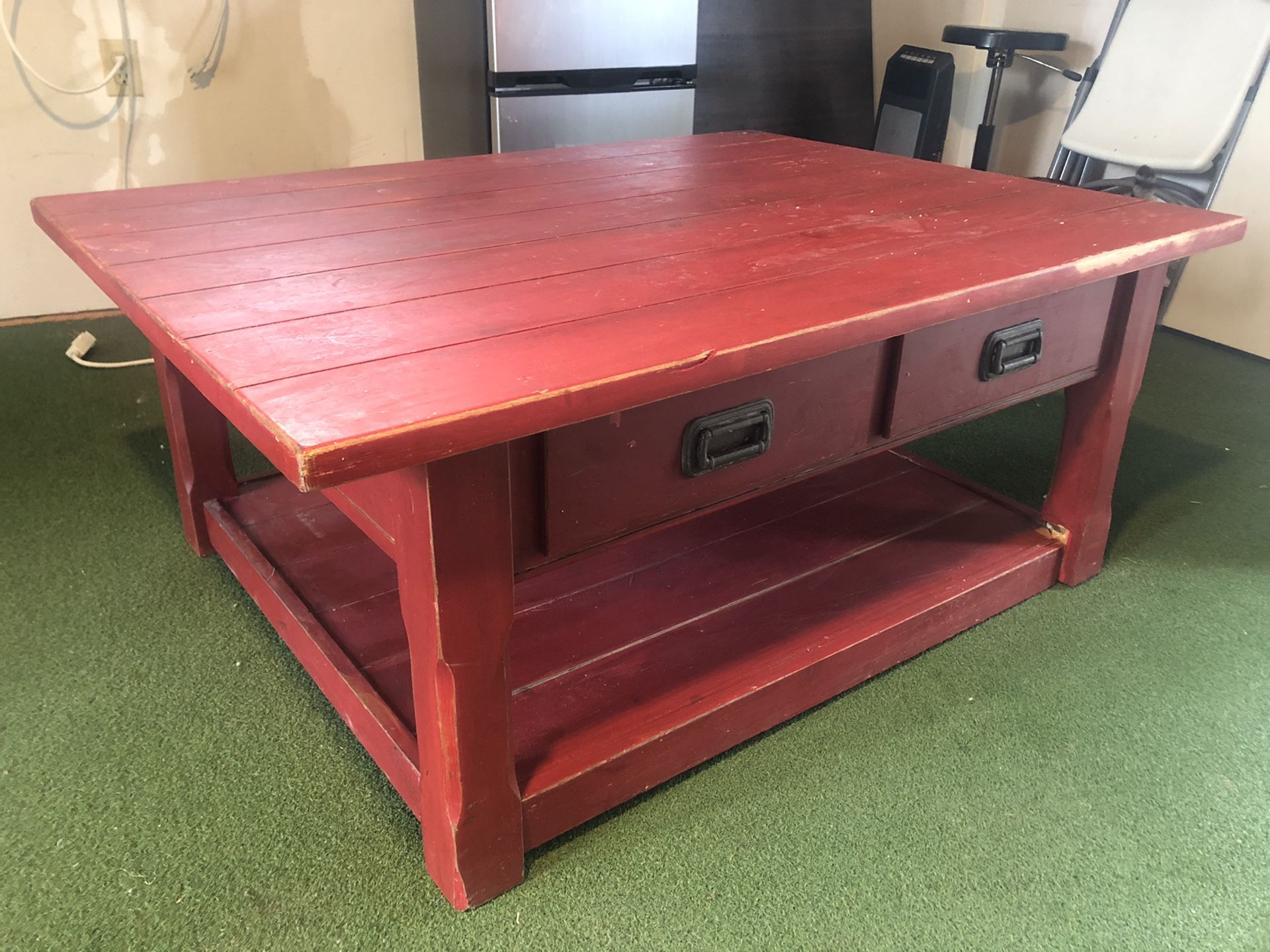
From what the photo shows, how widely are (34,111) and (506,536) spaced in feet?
7.19

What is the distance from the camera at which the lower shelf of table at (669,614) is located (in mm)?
1086

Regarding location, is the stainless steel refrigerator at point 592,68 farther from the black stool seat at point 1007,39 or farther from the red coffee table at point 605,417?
the red coffee table at point 605,417

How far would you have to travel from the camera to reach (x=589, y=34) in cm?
246

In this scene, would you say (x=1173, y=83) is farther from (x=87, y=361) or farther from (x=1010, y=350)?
(x=87, y=361)

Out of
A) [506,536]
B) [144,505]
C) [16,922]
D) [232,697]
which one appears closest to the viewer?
[506,536]

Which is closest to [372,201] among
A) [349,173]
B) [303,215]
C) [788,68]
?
[303,215]

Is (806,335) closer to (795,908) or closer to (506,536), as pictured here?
(506,536)

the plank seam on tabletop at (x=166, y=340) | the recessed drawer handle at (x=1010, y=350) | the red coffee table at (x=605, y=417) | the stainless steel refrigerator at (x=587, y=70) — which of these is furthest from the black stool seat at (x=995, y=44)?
the plank seam on tabletop at (x=166, y=340)

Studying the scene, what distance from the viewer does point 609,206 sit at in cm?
132

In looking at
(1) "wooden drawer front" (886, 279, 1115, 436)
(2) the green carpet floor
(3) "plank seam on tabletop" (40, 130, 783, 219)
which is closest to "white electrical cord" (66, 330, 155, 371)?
(2) the green carpet floor

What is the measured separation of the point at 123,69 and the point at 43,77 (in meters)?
0.17

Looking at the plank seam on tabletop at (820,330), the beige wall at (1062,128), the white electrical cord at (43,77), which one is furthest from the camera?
the beige wall at (1062,128)

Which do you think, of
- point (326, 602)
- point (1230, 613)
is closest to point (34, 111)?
point (326, 602)

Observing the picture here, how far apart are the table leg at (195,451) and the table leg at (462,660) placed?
0.76 metres
